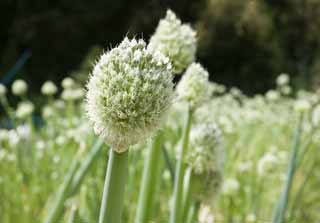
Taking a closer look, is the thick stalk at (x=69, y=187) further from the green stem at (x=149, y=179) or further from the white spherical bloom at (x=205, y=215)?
the white spherical bloom at (x=205, y=215)

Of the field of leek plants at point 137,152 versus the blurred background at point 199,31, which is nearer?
the field of leek plants at point 137,152

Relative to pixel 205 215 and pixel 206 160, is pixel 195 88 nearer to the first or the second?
pixel 206 160

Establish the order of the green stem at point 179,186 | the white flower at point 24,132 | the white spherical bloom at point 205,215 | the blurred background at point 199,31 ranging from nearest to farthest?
the green stem at point 179,186
the white spherical bloom at point 205,215
the white flower at point 24,132
the blurred background at point 199,31

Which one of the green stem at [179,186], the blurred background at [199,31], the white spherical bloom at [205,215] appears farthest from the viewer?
the blurred background at [199,31]

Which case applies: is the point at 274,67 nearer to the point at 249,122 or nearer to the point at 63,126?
the point at 249,122

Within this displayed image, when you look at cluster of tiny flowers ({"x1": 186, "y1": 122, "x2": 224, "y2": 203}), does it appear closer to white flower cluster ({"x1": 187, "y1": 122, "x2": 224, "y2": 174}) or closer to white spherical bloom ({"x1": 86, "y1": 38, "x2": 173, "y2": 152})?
white flower cluster ({"x1": 187, "y1": 122, "x2": 224, "y2": 174})

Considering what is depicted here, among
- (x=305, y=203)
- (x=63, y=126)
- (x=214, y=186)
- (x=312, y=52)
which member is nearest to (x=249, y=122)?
(x=305, y=203)

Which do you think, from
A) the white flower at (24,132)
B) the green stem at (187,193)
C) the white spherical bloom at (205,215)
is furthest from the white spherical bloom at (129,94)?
the white flower at (24,132)
